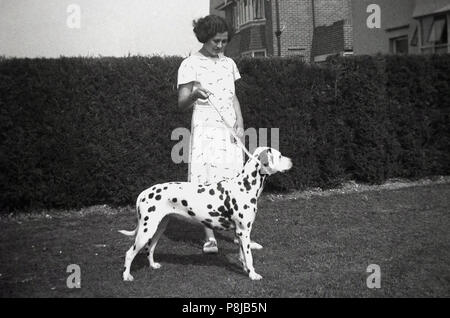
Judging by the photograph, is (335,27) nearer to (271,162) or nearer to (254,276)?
(271,162)

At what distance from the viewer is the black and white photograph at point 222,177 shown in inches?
187

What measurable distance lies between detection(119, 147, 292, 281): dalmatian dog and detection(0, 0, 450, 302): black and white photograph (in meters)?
0.02

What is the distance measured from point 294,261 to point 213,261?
998 mm

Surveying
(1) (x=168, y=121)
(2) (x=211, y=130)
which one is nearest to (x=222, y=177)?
(2) (x=211, y=130)

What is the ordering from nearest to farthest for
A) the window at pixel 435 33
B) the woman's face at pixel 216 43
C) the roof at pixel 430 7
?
the woman's face at pixel 216 43, the roof at pixel 430 7, the window at pixel 435 33

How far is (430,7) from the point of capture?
19.2 meters

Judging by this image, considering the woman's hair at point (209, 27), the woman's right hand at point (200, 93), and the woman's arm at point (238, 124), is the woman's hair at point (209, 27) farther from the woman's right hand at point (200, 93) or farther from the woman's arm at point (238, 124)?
the woman's arm at point (238, 124)

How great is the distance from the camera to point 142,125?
8875 millimetres

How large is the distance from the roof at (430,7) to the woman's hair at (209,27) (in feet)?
54.1

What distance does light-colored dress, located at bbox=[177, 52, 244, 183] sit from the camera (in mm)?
5484

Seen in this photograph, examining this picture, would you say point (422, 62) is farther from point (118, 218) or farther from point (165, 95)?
point (118, 218)

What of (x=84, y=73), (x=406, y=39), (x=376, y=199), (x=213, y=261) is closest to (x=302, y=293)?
(x=213, y=261)

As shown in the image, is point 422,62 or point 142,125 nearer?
point 142,125

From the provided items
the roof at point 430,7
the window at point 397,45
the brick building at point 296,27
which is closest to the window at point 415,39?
the roof at point 430,7
